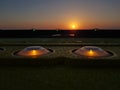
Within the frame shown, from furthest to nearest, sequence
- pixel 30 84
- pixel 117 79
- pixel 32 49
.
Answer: pixel 32 49
pixel 117 79
pixel 30 84

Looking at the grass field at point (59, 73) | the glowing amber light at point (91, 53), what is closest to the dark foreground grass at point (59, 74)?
the grass field at point (59, 73)

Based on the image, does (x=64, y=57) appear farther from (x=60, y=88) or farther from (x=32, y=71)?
(x=60, y=88)

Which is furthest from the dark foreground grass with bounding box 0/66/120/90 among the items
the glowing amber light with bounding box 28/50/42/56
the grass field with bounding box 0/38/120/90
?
the glowing amber light with bounding box 28/50/42/56

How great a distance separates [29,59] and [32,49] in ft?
5.04

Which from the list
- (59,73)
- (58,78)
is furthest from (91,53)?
(58,78)

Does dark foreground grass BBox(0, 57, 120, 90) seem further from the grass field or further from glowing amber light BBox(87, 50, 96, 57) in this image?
glowing amber light BBox(87, 50, 96, 57)

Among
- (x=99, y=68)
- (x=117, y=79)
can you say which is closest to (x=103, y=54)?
(x=99, y=68)

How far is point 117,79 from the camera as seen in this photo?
5988 mm

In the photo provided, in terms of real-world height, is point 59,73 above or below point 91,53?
below

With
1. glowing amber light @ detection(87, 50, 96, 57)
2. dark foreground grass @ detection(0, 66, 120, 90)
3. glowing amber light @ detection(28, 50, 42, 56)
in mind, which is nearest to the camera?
dark foreground grass @ detection(0, 66, 120, 90)

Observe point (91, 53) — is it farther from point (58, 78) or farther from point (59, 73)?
point (58, 78)

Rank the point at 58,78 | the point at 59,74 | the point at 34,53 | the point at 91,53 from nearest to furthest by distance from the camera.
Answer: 1. the point at 58,78
2. the point at 59,74
3. the point at 91,53
4. the point at 34,53

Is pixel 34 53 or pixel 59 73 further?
pixel 34 53

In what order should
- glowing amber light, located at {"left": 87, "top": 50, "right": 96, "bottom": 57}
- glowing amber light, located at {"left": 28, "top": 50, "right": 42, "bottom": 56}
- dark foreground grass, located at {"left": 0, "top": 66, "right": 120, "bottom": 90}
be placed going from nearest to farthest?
1. dark foreground grass, located at {"left": 0, "top": 66, "right": 120, "bottom": 90}
2. glowing amber light, located at {"left": 87, "top": 50, "right": 96, "bottom": 57}
3. glowing amber light, located at {"left": 28, "top": 50, "right": 42, "bottom": 56}
